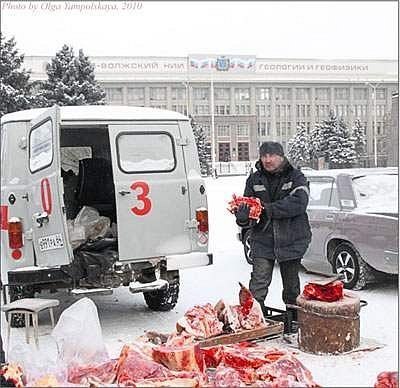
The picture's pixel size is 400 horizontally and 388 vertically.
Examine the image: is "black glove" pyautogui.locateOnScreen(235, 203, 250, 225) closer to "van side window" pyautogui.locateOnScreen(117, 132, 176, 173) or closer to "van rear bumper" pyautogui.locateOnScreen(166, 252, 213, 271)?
"van rear bumper" pyautogui.locateOnScreen(166, 252, 213, 271)

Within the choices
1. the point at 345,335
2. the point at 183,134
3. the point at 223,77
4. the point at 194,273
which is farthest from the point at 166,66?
the point at 345,335

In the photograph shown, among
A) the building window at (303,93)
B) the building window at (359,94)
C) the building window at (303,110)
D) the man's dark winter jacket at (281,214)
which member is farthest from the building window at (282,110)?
the man's dark winter jacket at (281,214)

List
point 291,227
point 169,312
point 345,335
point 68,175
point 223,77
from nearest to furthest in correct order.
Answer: point 345,335
point 291,227
point 169,312
point 68,175
point 223,77

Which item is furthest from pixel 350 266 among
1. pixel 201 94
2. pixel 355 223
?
pixel 201 94

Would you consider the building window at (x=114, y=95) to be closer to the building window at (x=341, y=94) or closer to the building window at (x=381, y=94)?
the building window at (x=341, y=94)

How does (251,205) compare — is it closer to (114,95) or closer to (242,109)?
(114,95)

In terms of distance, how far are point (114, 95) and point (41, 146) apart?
25.6m

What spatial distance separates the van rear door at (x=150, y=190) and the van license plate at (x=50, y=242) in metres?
0.63

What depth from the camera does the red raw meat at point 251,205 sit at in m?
5.57

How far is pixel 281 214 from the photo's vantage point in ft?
18.4

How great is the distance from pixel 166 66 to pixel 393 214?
73.9 ft

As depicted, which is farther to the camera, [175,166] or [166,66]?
[166,66]

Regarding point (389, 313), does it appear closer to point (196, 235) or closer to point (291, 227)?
point (291, 227)

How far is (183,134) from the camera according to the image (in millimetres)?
6805
